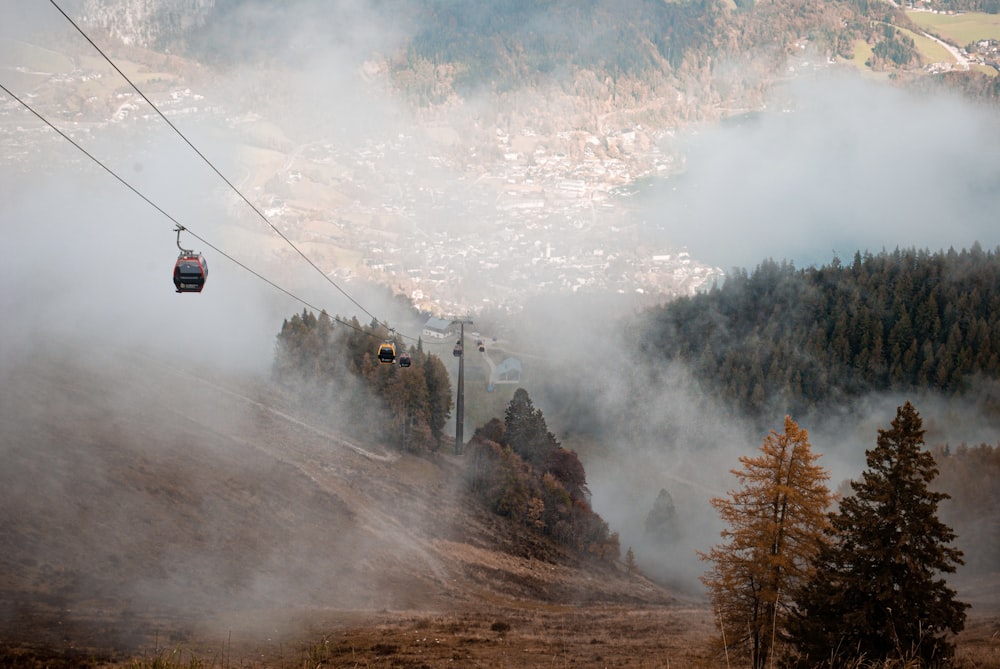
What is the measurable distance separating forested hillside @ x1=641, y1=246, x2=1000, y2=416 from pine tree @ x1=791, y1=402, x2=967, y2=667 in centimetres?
9510

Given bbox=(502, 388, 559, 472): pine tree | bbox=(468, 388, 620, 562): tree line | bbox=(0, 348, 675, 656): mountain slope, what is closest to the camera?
bbox=(0, 348, 675, 656): mountain slope

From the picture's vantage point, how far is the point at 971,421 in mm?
93250

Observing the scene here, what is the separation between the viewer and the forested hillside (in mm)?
108188

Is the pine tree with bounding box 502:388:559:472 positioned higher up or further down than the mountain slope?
higher up

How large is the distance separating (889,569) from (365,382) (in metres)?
56.0

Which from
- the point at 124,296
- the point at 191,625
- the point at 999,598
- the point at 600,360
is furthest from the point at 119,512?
the point at 600,360

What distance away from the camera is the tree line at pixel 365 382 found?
67.4 metres

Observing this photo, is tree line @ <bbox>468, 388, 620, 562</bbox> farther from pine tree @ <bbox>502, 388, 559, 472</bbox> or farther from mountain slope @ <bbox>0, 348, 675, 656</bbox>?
mountain slope @ <bbox>0, 348, 675, 656</bbox>

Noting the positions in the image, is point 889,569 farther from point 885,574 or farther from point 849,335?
point 849,335

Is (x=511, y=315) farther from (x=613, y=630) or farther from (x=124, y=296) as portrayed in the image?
(x=613, y=630)

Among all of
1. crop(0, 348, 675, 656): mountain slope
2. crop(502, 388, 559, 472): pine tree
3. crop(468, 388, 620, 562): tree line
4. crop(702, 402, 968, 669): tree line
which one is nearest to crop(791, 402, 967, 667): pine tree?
crop(702, 402, 968, 669): tree line

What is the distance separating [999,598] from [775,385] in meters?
74.8

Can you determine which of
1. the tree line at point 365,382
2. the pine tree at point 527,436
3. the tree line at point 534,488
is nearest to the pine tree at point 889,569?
the tree line at point 534,488

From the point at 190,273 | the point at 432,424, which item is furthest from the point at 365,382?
the point at 190,273
